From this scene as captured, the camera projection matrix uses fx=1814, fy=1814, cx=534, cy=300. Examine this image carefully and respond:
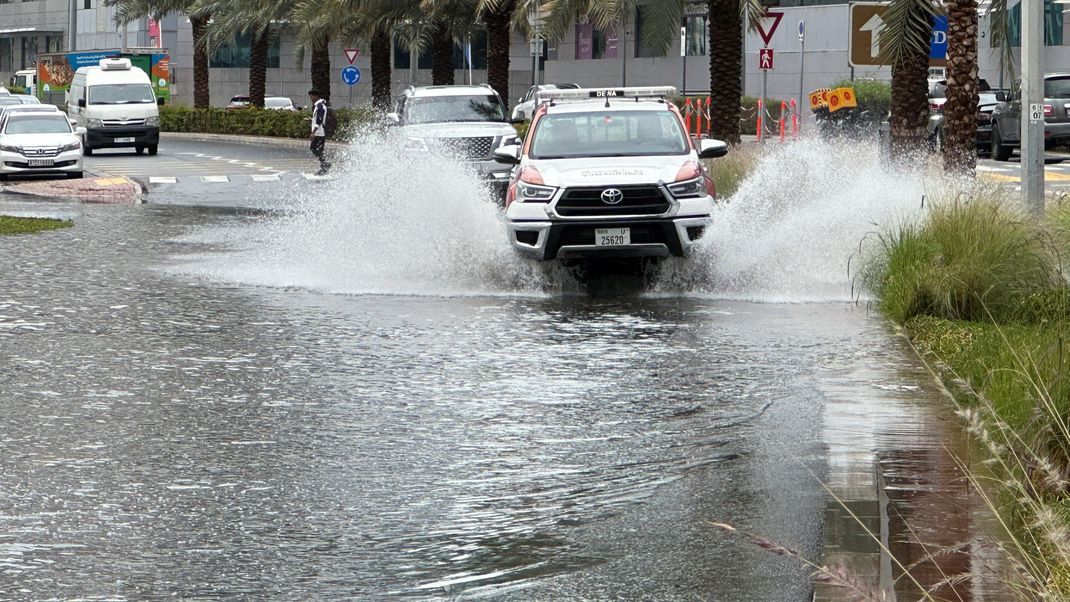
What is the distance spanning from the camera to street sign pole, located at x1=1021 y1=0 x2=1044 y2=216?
52.1 ft

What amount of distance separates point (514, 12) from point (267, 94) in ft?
173

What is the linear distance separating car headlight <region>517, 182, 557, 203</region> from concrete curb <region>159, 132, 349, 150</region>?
112 ft

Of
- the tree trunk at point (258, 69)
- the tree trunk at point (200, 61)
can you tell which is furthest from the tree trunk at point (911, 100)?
the tree trunk at point (200, 61)

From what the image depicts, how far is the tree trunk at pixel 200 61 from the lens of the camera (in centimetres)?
6675

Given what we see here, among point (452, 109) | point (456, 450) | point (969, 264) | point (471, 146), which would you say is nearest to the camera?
point (456, 450)

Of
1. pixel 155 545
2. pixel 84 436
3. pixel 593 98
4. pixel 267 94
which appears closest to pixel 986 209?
pixel 593 98

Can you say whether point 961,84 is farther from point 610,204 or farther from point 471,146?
point 471,146

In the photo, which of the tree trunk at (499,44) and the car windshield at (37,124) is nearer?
the car windshield at (37,124)

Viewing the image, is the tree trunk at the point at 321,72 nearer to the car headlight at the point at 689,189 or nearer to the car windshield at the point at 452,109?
the car windshield at the point at 452,109

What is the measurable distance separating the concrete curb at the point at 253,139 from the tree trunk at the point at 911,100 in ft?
95.4

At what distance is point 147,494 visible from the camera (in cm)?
789

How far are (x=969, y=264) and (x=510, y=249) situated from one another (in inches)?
193

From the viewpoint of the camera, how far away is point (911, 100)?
22156 millimetres

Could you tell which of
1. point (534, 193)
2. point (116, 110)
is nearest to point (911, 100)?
point (534, 193)
